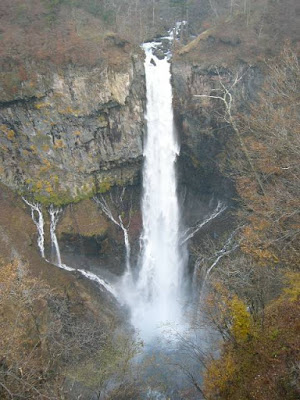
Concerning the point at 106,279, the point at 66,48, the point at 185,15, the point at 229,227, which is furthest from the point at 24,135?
the point at 185,15

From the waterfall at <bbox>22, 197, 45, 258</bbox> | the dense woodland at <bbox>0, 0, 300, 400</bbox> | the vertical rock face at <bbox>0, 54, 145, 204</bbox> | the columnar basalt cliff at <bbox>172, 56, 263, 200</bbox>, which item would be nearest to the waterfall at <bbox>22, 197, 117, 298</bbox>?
the waterfall at <bbox>22, 197, 45, 258</bbox>

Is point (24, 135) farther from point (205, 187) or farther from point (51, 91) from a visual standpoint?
point (205, 187)

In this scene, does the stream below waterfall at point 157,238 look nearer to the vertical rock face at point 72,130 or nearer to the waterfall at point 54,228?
the waterfall at point 54,228

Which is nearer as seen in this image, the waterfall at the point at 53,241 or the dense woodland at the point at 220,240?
the dense woodland at the point at 220,240

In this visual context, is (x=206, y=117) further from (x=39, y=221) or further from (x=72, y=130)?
(x=39, y=221)

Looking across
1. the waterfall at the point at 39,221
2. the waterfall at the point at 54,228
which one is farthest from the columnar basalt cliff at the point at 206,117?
the waterfall at the point at 39,221

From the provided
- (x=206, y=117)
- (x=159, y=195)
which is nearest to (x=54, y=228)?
(x=159, y=195)
